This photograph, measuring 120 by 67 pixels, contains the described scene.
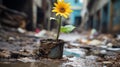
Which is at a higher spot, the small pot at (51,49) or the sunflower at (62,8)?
the sunflower at (62,8)

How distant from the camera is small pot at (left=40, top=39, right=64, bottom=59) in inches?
125

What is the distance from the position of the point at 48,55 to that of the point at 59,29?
1.11 ft

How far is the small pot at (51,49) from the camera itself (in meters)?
3.18

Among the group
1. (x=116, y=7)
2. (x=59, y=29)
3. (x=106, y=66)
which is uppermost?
(x=116, y=7)

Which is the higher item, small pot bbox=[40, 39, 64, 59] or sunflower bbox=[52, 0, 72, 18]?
sunflower bbox=[52, 0, 72, 18]

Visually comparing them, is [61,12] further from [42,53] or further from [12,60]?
[12,60]

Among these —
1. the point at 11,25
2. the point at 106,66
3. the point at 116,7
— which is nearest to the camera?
the point at 106,66

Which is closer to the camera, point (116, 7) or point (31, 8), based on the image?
point (116, 7)

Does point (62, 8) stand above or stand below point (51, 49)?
above

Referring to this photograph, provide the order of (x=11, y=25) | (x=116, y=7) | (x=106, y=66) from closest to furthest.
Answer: (x=106, y=66) < (x=11, y=25) < (x=116, y=7)

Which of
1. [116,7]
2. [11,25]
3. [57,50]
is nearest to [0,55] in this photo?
[57,50]

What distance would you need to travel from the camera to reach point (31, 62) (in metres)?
2.99

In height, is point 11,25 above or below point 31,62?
above

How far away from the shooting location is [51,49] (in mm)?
3188
